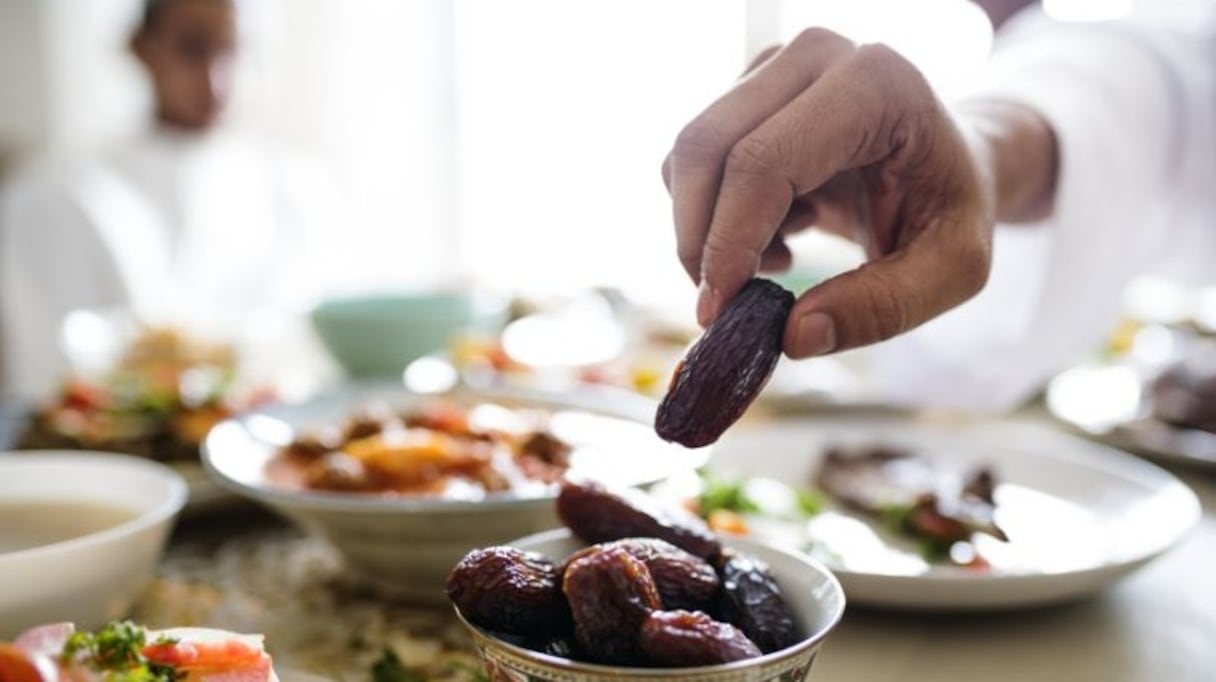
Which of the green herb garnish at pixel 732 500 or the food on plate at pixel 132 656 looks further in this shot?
the green herb garnish at pixel 732 500

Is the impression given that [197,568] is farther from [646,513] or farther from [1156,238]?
[1156,238]

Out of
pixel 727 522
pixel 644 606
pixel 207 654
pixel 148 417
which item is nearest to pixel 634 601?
pixel 644 606

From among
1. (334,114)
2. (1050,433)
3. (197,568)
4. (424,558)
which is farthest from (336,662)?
(334,114)

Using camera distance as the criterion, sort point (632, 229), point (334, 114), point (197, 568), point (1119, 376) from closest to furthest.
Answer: point (197, 568)
point (1119, 376)
point (632, 229)
point (334, 114)

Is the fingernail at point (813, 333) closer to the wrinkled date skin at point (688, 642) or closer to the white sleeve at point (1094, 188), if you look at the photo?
the wrinkled date skin at point (688, 642)

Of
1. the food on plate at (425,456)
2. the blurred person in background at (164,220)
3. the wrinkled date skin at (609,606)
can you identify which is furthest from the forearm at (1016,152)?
the blurred person in background at (164,220)

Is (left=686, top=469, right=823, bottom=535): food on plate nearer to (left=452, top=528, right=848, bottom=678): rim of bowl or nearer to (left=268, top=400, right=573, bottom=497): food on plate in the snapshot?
(left=268, top=400, right=573, bottom=497): food on plate

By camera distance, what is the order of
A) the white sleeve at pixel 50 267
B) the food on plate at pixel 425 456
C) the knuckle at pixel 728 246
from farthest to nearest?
1. the white sleeve at pixel 50 267
2. the food on plate at pixel 425 456
3. the knuckle at pixel 728 246
